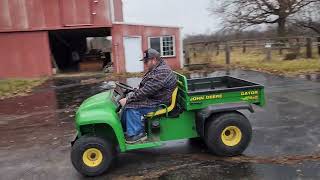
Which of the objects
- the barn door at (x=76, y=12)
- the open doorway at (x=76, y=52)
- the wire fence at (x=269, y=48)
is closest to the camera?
the barn door at (x=76, y=12)

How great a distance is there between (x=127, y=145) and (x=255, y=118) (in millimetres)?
3933

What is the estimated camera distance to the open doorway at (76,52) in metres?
27.5

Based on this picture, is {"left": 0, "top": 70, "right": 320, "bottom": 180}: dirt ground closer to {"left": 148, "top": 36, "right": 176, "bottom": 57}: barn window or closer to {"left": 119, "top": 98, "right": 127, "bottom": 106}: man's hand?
{"left": 119, "top": 98, "right": 127, "bottom": 106}: man's hand

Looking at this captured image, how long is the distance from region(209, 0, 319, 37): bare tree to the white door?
46.7ft

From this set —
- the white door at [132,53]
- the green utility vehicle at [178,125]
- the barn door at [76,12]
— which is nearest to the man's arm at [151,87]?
the green utility vehicle at [178,125]

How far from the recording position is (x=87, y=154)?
6.29 metres

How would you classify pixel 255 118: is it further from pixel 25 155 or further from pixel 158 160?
pixel 25 155

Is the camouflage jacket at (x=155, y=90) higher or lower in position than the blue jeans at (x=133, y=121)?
higher

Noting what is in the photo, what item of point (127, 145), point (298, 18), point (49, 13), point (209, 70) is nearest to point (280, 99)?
point (127, 145)

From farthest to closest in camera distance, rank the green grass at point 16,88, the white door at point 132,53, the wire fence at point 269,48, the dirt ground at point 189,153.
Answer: the wire fence at point 269,48 → the white door at point 132,53 → the green grass at point 16,88 → the dirt ground at point 189,153

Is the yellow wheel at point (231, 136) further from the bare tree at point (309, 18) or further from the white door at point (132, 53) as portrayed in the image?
the bare tree at point (309, 18)

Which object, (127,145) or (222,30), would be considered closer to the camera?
(127,145)

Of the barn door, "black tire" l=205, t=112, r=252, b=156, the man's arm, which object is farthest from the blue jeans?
the barn door

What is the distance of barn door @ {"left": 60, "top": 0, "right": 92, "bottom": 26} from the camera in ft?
77.4
